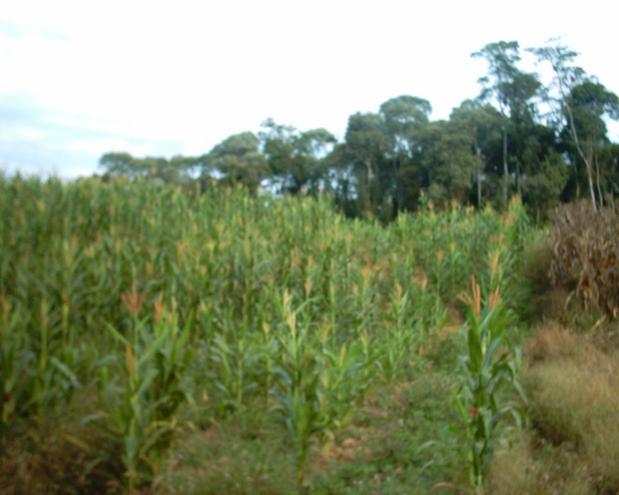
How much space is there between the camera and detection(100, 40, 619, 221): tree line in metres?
13.0

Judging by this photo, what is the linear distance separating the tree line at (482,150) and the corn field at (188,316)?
3.68 metres

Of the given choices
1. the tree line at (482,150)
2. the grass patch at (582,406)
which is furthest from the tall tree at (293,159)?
the grass patch at (582,406)

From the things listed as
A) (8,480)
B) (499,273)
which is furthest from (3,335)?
(499,273)

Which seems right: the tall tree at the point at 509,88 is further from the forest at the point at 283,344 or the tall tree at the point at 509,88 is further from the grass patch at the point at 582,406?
the grass patch at the point at 582,406

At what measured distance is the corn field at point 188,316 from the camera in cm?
385

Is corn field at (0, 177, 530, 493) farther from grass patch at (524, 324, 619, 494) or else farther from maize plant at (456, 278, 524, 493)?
grass patch at (524, 324, 619, 494)

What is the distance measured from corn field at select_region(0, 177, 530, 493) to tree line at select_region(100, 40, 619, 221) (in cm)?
368

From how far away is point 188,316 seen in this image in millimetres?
5746

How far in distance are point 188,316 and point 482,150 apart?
35.2ft

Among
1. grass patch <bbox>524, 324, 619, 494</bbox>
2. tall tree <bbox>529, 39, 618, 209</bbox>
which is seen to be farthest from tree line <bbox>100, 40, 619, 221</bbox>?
grass patch <bbox>524, 324, 619, 494</bbox>

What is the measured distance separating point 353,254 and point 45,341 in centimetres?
557

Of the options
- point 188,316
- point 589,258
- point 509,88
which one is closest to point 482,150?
point 509,88

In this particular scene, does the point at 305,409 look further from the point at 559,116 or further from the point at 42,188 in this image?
the point at 559,116

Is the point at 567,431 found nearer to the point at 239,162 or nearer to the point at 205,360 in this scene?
the point at 205,360
